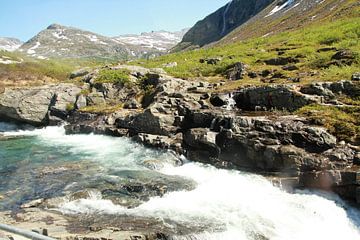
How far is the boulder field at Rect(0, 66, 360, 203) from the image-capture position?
18969 millimetres

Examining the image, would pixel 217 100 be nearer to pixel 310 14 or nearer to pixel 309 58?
pixel 309 58

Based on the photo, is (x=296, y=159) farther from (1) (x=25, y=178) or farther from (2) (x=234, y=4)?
(2) (x=234, y=4)

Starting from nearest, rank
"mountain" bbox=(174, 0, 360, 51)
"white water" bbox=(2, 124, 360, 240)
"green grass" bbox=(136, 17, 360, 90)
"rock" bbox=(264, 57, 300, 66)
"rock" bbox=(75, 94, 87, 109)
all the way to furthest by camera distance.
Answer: "white water" bbox=(2, 124, 360, 240) → "green grass" bbox=(136, 17, 360, 90) → "rock" bbox=(75, 94, 87, 109) → "rock" bbox=(264, 57, 300, 66) → "mountain" bbox=(174, 0, 360, 51)

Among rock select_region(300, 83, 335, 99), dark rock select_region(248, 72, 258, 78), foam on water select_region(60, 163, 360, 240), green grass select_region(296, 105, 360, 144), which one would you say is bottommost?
foam on water select_region(60, 163, 360, 240)

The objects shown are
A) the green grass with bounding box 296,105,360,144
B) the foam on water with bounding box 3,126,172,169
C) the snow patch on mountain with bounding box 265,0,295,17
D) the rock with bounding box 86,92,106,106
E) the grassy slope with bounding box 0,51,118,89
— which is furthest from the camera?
the snow patch on mountain with bounding box 265,0,295,17

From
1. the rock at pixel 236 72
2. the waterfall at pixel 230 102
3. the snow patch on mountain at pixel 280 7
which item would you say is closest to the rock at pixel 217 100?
the waterfall at pixel 230 102

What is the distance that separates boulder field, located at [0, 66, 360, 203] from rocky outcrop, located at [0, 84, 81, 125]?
0.32 ft

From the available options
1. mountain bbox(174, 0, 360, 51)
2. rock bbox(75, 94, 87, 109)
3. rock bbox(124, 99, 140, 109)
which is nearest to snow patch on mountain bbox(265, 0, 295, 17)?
mountain bbox(174, 0, 360, 51)

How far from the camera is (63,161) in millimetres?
24547

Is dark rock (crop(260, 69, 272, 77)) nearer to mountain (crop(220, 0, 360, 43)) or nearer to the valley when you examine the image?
the valley

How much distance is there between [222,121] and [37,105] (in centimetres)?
2299

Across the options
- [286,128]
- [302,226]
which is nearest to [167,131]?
[286,128]

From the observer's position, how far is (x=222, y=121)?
24500 mm

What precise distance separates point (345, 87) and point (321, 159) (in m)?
7.80
